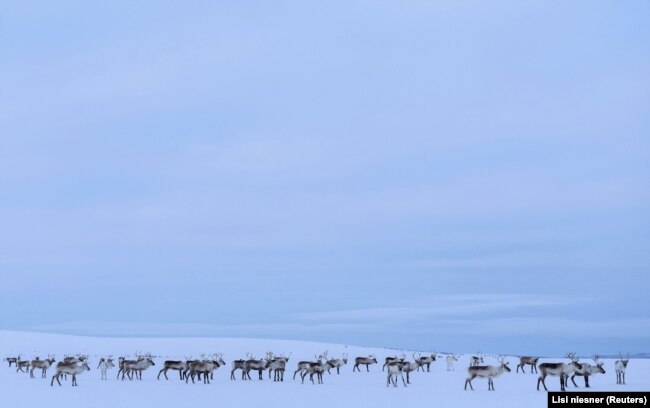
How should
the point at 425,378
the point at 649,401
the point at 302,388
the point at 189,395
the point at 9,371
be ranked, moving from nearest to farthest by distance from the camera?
the point at 649,401
the point at 189,395
the point at 302,388
the point at 425,378
the point at 9,371

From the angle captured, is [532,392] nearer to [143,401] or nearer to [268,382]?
[268,382]

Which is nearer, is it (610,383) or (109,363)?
(610,383)

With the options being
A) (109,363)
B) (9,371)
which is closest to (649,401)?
(109,363)

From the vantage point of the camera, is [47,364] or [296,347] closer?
A: [47,364]

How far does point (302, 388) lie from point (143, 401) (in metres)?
7.31

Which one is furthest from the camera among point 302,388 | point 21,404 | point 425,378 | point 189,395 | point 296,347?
point 296,347

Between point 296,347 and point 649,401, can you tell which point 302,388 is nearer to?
point 649,401

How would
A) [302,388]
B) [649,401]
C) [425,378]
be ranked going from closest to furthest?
[649,401] → [302,388] → [425,378]

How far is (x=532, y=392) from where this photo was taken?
2764 cm

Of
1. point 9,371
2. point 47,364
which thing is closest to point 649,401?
point 47,364

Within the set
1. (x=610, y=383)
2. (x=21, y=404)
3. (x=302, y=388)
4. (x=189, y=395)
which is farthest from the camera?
(x=610, y=383)

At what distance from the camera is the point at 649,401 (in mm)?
19328

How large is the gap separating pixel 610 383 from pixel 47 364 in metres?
26.3

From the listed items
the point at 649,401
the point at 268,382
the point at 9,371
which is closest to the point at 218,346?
the point at 9,371
